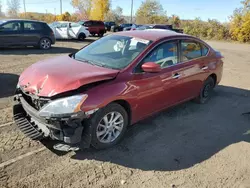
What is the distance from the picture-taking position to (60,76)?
3.31 meters

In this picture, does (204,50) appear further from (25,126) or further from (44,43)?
(44,43)

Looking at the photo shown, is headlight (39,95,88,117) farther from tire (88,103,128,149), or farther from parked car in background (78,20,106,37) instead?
parked car in background (78,20,106,37)

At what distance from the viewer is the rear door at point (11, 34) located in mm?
11430

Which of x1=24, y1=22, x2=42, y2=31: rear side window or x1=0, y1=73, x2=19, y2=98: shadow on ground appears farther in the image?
x1=24, y1=22, x2=42, y2=31: rear side window

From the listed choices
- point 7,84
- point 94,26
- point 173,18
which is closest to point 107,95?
point 7,84

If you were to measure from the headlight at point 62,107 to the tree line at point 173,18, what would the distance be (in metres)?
25.1

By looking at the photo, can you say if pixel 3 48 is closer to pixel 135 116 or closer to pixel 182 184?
pixel 135 116

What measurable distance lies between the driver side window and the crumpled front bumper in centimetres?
152

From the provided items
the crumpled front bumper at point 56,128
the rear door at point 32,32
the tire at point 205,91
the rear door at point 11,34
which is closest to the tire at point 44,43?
the rear door at point 32,32

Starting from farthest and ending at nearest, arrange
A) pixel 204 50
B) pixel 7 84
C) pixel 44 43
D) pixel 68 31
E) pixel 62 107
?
pixel 68 31, pixel 44 43, pixel 7 84, pixel 204 50, pixel 62 107

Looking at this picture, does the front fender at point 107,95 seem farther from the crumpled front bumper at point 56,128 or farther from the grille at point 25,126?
the grille at point 25,126

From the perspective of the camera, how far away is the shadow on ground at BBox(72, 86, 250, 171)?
3.41m

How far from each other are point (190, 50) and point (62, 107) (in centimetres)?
Result: 315

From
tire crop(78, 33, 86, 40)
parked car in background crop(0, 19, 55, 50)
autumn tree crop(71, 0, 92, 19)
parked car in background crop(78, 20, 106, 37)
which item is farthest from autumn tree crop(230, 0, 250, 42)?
autumn tree crop(71, 0, 92, 19)
